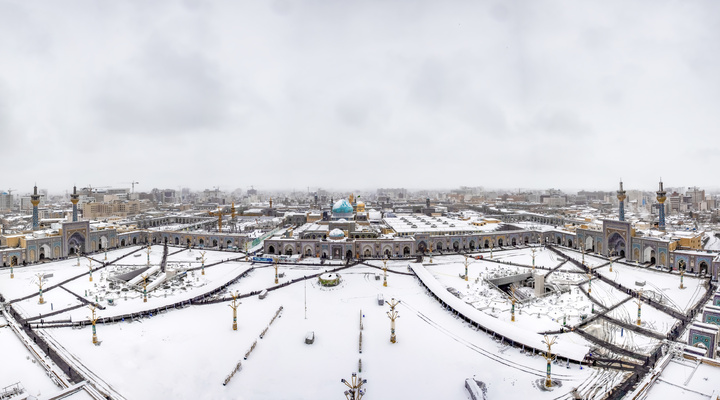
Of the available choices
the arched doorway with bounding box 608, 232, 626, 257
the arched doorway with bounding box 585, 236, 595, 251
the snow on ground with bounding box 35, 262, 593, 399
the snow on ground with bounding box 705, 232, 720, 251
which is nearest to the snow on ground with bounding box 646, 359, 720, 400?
the snow on ground with bounding box 35, 262, 593, 399

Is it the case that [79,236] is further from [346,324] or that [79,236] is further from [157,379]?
[346,324]

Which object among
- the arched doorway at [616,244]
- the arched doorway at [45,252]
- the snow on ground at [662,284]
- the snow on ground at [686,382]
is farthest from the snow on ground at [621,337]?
the arched doorway at [45,252]

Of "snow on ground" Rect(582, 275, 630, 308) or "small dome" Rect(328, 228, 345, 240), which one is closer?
"snow on ground" Rect(582, 275, 630, 308)

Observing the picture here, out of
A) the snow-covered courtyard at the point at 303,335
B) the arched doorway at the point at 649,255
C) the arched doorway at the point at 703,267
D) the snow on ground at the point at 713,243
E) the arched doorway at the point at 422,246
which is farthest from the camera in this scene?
the arched doorway at the point at 422,246

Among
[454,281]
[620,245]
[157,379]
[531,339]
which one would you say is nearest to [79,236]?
[157,379]

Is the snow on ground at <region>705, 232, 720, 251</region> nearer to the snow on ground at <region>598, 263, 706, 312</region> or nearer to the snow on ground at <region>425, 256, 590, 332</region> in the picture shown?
the snow on ground at <region>598, 263, 706, 312</region>

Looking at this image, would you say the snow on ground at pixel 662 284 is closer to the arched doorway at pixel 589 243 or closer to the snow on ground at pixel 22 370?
the arched doorway at pixel 589 243

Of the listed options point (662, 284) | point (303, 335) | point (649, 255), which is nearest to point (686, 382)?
point (303, 335)
